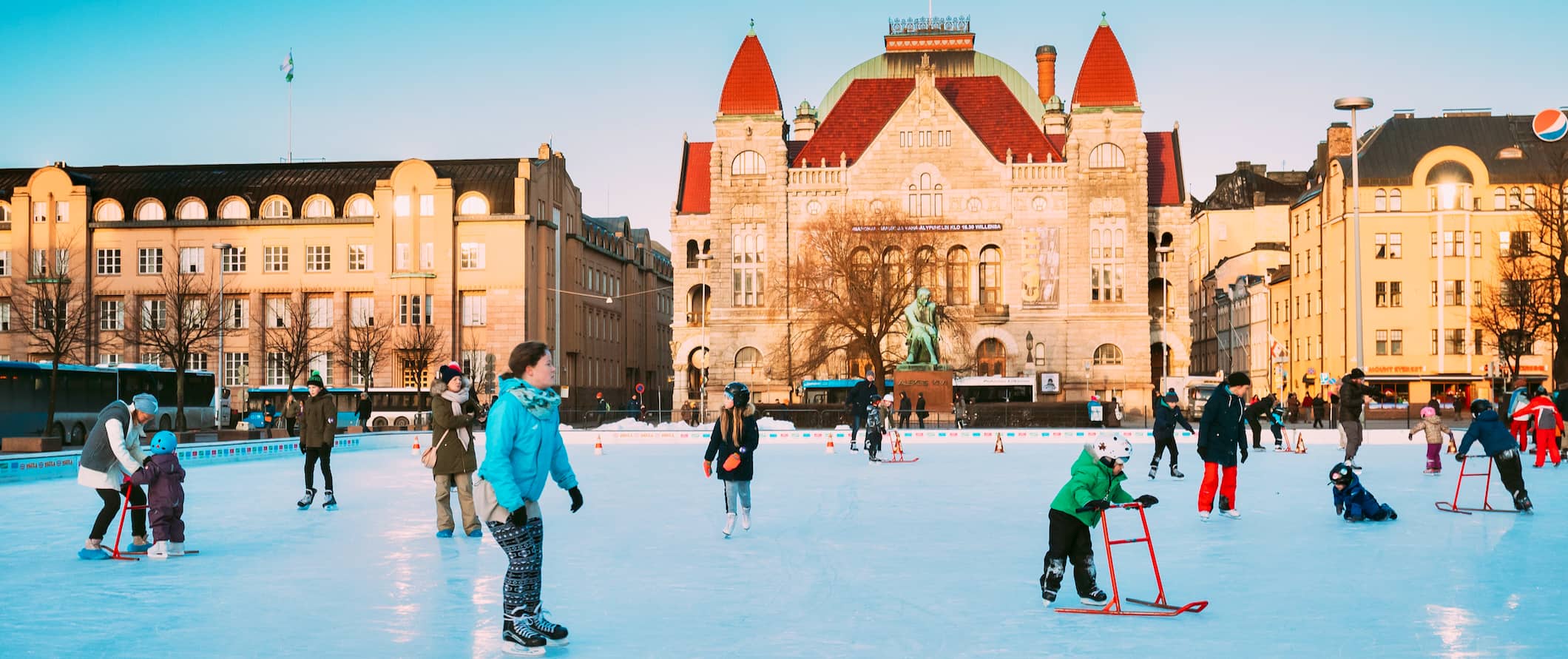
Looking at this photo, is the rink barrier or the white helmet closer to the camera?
the white helmet

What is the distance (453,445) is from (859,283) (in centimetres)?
4636

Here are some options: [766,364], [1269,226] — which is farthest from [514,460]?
[1269,226]

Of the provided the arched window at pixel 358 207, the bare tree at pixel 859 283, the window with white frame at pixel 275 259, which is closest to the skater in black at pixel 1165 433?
the bare tree at pixel 859 283

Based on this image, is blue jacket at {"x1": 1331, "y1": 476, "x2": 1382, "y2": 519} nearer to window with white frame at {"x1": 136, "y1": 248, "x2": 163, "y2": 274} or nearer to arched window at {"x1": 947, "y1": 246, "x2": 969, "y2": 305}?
arched window at {"x1": 947, "y1": 246, "x2": 969, "y2": 305}

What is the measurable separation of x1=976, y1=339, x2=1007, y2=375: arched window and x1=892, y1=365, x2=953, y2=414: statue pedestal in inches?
897

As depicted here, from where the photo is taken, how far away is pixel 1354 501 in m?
14.6

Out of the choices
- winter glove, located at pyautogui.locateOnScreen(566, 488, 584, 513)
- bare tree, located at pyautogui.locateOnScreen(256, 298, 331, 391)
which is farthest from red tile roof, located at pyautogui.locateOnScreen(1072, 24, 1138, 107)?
winter glove, located at pyautogui.locateOnScreen(566, 488, 584, 513)

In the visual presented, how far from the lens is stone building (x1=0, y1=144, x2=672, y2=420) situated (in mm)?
69375

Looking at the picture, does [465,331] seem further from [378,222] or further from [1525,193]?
[1525,193]

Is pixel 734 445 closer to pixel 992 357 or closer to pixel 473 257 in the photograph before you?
pixel 473 257

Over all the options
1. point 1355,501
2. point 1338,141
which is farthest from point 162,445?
point 1338,141

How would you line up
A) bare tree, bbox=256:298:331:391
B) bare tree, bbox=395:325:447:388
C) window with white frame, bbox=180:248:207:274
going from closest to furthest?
bare tree, bbox=395:325:447:388
bare tree, bbox=256:298:331:391
window with white frame, bbox=180:248:207:274

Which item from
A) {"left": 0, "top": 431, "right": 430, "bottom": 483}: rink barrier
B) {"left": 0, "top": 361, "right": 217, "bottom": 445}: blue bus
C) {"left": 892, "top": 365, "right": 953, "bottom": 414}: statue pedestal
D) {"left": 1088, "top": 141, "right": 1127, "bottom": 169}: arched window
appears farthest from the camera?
{"left": 1088, "top": 141, "right": 1127, "bottom": 169}: arched window

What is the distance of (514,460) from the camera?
24.6 feet
